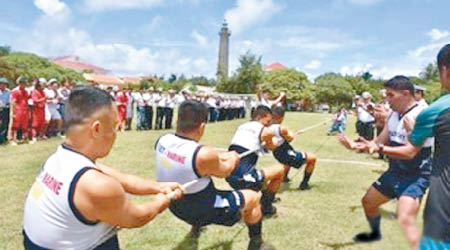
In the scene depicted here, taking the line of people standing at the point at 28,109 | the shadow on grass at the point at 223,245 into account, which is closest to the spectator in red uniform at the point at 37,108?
the line of people standing at the point at 28,109

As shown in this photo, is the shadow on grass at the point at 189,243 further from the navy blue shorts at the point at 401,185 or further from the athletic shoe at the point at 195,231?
the navy blue shorts at the point at 401,185

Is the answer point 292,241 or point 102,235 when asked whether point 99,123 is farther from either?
point 292,241

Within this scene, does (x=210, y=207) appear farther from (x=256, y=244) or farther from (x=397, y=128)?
(x=397, y=128)

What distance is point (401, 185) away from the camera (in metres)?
4.12

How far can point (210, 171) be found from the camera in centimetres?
356

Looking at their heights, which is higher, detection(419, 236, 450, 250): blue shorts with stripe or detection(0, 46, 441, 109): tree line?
detection(0, 46, 441, 109): tree line

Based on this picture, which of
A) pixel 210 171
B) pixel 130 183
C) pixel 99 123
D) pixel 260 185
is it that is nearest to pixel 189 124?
pixel 210 171

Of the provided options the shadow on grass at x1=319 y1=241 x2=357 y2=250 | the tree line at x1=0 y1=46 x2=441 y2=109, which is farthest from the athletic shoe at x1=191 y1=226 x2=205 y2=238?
the tree line at x1=0 y1=46 x2=441 y2=109

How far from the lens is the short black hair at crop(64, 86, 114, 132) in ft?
6.82

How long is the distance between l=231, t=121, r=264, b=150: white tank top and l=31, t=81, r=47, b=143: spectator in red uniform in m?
8.23

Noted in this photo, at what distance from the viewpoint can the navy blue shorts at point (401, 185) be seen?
157 inches

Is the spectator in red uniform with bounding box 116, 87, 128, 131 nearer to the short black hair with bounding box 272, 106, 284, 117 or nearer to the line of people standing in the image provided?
the line of people standing

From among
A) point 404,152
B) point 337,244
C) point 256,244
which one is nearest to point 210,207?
point 256,244

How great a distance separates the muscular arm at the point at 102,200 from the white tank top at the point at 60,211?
4 centimetres
